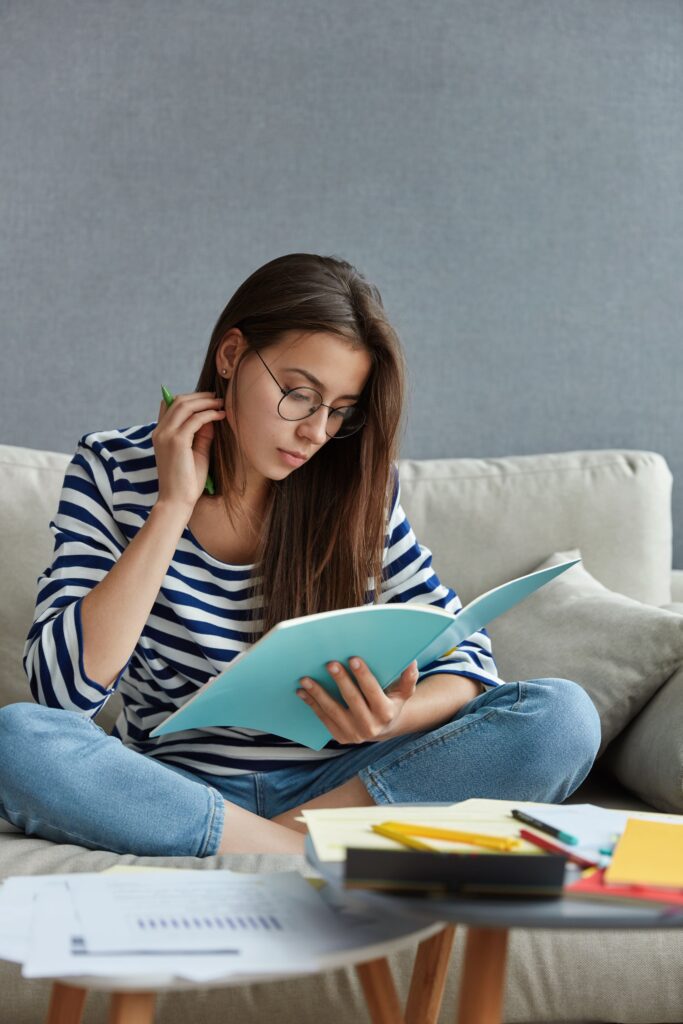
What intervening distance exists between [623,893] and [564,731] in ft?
2.16

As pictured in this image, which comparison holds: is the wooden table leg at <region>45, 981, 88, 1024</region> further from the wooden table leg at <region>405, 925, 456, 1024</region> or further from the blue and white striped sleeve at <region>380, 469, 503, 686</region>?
the blue and white striped sleeve at <region>380, 469, 503, 686</region>

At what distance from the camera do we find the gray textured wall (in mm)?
2248

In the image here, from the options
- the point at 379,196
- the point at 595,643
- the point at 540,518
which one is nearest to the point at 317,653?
the point at 595,643

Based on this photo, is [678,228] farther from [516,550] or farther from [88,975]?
[88,975]

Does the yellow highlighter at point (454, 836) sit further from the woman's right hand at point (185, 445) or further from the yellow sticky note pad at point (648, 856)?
the woman's right hand at point (185, 445)

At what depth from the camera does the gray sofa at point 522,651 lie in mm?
1053

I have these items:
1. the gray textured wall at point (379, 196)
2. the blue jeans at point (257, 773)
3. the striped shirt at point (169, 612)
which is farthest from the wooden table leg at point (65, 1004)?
the gray textured wall at point (379, 196)

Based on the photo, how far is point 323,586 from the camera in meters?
1.52

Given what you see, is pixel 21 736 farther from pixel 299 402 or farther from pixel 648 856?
pixel 648 856

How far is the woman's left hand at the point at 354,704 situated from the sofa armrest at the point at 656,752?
0.44 metres

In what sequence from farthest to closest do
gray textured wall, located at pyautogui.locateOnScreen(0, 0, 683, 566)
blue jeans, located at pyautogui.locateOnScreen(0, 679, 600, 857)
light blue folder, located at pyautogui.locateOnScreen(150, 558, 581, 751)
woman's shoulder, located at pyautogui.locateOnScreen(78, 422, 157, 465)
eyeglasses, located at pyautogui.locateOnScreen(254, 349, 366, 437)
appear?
gray textured wall, located at pyautogui.locateOnScreen(0, 0, 683, 566)
woman's shoulder, located at pyautogui.locateOnScreen(78, 422, 157, 465)
eyeglasses, located at pyautogui.locateOnScreen(254, 349, 366, 437)
blue jeans, located at pyautogui.locateOnScreen(0, 679, 600, 857)
light blue folder, located at pyautogui.locateOnScreen(150, 558, 581, 751)

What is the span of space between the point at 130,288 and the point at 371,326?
3.18 feet

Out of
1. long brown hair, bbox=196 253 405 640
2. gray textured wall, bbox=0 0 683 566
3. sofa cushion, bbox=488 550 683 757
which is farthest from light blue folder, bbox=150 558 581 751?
gray textured wall, bbox=0 0 683 566

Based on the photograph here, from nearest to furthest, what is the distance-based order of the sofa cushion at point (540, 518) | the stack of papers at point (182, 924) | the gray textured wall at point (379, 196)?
1. the stack of papers at point (182, 924)
2. the sofa cushion at point (540, 518)
3. the gray textured wall at point (379, 196)
